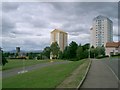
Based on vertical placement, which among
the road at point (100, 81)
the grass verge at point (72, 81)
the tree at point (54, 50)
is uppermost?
the tree at point (54, 50)

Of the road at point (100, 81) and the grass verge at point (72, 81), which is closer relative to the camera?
the grass verge at point (72, 81)

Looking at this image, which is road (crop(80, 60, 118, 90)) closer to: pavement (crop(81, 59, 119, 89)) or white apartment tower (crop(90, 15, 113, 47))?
pavement (crop(81, 59, 119, 89))

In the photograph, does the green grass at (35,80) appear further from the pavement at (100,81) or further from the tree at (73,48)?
the tree at (73,48)

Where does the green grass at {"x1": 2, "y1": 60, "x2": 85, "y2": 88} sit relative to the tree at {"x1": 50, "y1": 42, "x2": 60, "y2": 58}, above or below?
below

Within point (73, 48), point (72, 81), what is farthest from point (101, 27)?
point (72, 81)

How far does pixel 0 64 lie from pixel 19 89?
41176 millimetres

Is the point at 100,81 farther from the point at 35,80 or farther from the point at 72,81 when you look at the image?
the point at 35,80

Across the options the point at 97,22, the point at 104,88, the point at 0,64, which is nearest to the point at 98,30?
the point at 97,22

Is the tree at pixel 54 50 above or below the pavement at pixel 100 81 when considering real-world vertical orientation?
above

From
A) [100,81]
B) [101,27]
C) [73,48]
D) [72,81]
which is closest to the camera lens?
[72,81]

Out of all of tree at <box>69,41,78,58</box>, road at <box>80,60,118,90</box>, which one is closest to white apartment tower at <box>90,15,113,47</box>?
tree at <box>69,41,78,58</box>

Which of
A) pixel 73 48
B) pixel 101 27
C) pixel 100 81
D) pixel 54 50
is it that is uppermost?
pixel 101 27

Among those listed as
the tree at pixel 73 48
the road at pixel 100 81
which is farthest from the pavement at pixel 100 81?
the tree at pixel 73 48

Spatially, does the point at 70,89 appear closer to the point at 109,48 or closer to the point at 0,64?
the point at 0,64
